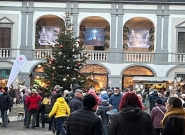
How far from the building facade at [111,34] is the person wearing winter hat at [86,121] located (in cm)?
3092

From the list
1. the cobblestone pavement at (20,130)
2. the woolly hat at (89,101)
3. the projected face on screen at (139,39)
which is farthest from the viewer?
the projected face on screen at (139,39)


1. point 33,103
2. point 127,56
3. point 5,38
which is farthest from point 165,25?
point 33,103

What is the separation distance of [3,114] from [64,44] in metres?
4.69

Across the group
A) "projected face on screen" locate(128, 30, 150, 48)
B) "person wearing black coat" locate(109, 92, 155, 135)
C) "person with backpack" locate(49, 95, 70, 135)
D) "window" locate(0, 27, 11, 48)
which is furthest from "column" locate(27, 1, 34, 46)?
"person wearing black coat" locate(109, 92, 155, 135)

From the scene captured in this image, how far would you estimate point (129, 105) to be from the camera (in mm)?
7023

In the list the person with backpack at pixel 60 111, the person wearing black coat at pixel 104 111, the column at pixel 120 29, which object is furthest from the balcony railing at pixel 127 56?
the person wearing black coat at pixel 104 111

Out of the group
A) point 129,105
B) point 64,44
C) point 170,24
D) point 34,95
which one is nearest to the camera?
point 129,105

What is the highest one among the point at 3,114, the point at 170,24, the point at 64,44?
the point at 170,24

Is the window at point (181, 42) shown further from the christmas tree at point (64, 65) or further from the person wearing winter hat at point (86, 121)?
the person wearing winter hat at point (86, 121)

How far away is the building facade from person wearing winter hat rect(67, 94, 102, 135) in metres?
30.9

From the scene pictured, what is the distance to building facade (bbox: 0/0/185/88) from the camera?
38.7 m

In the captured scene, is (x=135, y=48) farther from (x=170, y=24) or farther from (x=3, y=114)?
(x=3, y=114)

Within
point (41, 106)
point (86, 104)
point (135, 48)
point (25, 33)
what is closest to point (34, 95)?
point (41, 106)

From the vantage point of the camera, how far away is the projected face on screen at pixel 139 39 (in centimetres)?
4016
